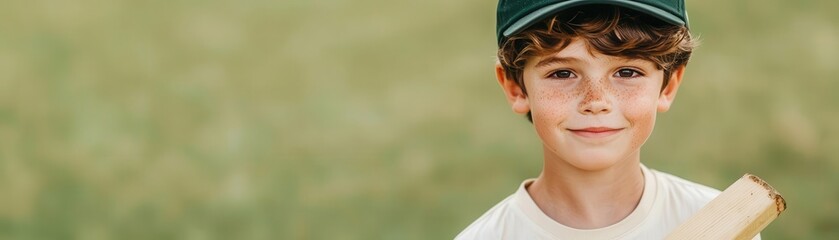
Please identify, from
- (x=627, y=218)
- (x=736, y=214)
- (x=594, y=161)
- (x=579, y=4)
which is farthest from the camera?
(x=627, y=218)

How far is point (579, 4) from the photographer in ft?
7.83

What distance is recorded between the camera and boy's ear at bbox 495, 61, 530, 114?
8.70 ft

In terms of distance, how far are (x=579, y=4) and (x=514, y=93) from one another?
0.37m

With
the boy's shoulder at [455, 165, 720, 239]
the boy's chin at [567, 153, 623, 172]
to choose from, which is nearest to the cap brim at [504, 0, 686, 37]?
the boy's chin at [567, 153, 623, 172]

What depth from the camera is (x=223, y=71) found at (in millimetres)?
4812

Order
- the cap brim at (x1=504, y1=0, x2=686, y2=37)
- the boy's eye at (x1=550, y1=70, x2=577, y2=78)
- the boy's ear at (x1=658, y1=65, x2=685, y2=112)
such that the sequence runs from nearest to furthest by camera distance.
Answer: the cap brim at (x1=504, y1=0, x2=686, y2=37), the boy's eye at (x1=550, y1=70, x2=577, y2=78), the boy's ear at (x1=658, y1=65, x2=685, y2=112)

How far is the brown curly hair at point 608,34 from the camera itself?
2416mm

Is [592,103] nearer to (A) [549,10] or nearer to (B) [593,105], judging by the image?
(B) [593,105]

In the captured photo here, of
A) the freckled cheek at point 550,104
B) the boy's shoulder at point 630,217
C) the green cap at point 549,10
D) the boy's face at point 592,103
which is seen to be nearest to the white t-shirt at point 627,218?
the boy's shoulder at point 630,217

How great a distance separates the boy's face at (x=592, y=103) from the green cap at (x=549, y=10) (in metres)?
0.09

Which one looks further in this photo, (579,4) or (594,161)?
(594,161)

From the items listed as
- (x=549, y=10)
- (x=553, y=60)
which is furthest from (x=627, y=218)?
(x=549, y=10)

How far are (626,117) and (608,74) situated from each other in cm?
10

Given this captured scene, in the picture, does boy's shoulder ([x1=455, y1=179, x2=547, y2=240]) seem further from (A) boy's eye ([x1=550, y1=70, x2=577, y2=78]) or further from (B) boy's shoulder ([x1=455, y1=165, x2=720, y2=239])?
(A) boy's eye ([x1=550, y1=70, x2=577, y2=78])
